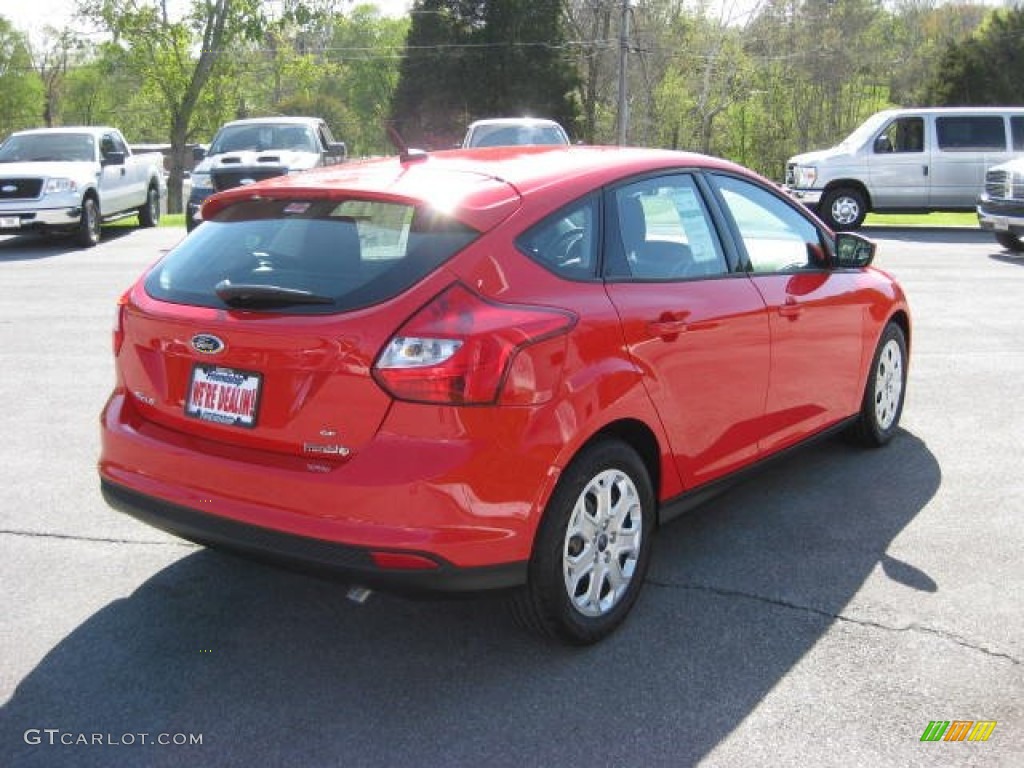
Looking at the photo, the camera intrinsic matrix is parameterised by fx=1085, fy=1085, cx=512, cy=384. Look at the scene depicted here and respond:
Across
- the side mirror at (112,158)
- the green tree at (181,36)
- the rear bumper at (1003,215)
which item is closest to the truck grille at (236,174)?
the side mirror at (112,158)

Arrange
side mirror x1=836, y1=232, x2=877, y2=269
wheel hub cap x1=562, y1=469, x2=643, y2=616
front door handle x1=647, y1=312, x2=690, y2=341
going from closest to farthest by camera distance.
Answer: wheel hub cap x1=562, y1=469, x2=643, y2=616, front door handle x1=647, y1=312, x2=690, y2=341, side mirror x1=836, y1=232, x2=877, y2=269

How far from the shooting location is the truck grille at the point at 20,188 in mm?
15305

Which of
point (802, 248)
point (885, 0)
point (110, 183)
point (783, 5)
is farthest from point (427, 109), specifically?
point (802, 248)

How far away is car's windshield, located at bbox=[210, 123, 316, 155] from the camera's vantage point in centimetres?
1680

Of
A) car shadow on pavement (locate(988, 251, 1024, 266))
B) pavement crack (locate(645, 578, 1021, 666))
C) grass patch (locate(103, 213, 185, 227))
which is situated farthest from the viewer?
grass patch (locate(103, 213, 185, 227))

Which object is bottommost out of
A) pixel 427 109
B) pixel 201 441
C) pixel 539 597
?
pixel 539 597

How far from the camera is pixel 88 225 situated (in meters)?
16.0

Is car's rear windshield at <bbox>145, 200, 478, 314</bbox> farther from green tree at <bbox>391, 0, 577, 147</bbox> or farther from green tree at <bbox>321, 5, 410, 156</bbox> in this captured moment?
green tree at <bbox>321, 5, 410, 156</bbox>

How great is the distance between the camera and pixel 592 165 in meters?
3.96

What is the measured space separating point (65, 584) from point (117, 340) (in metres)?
0.97

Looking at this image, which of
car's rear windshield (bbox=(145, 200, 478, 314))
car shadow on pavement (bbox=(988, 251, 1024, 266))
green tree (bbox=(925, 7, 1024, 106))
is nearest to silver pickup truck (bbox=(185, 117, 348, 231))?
car shadow on pavement (bbox=(988, 251, 1024, 266))

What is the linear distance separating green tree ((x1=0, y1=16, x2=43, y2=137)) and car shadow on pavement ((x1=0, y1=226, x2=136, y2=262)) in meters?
57.2

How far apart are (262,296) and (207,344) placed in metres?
0.25

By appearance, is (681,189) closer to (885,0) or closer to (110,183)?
(110,183)
